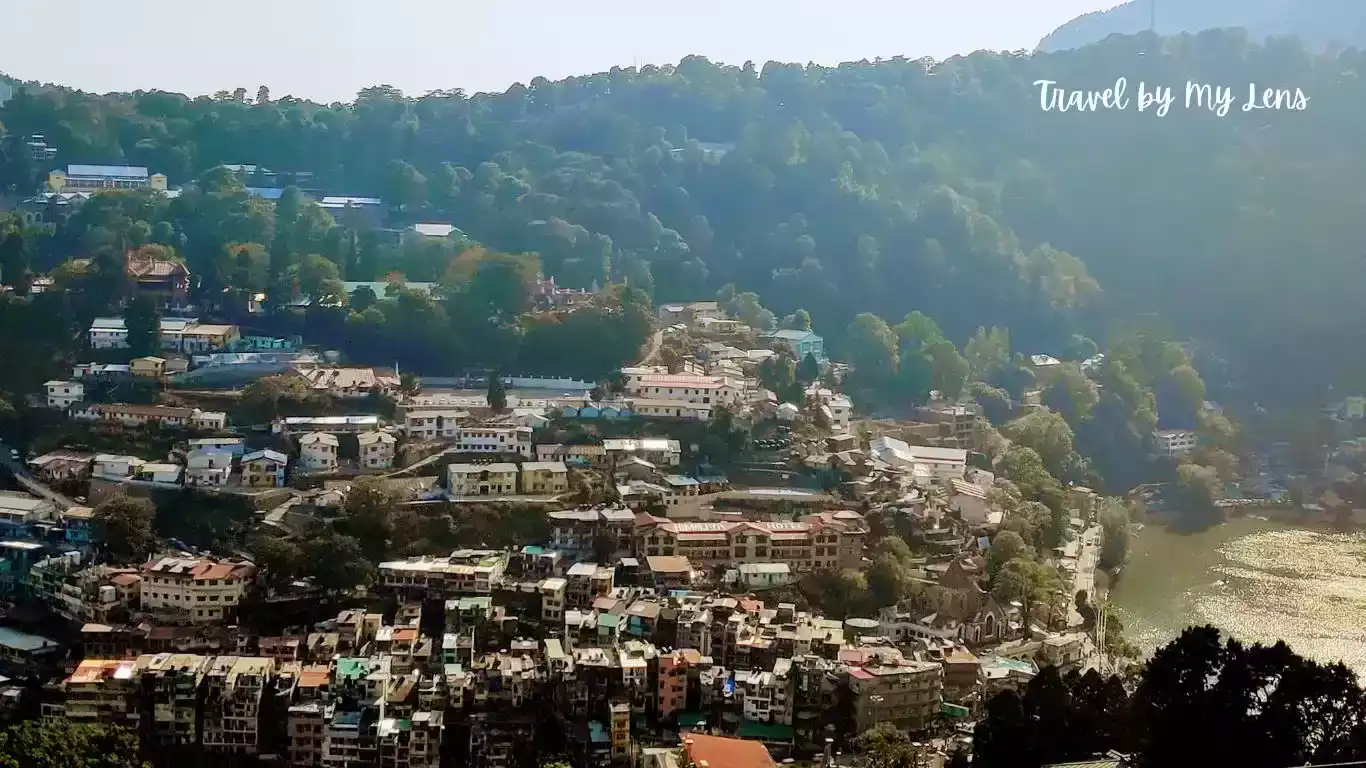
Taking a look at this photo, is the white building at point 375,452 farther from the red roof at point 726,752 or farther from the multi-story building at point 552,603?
the red roof at point 726,752

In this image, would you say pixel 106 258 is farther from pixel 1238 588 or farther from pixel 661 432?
pixel 1238 588

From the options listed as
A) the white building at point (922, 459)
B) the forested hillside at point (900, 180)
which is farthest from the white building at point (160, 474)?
the white building at point (922, 459)

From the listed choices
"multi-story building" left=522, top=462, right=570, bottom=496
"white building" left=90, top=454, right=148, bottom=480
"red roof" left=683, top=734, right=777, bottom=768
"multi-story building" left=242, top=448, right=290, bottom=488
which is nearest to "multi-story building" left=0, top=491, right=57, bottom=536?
"white building" left=90, top=454, right=148, bottom=480

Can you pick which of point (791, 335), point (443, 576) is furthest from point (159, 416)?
point (791, 335)

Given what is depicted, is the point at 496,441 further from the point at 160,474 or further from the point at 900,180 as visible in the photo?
the point at 900,180

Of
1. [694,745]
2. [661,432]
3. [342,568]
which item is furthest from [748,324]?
[694,745]

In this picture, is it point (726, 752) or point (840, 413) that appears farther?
point (840, 413)

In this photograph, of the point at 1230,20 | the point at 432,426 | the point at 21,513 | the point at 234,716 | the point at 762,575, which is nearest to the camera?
the point at 234,716
